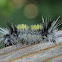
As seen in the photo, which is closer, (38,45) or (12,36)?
(38,45)

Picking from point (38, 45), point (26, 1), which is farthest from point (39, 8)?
point (38, 45)

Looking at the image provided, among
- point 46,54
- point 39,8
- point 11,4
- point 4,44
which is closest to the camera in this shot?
point 46,54

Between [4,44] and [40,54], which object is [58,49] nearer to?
[40,54]

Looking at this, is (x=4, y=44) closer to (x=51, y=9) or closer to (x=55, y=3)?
(x=51, y=9)

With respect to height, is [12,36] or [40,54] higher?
[12,36]

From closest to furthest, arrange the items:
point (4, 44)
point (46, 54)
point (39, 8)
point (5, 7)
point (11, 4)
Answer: point (46, 54)
point (4, 44)
point (5, 7)
point (11, 4)
point (39, 8)

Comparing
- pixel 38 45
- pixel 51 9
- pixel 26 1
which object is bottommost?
pixel 38 45
